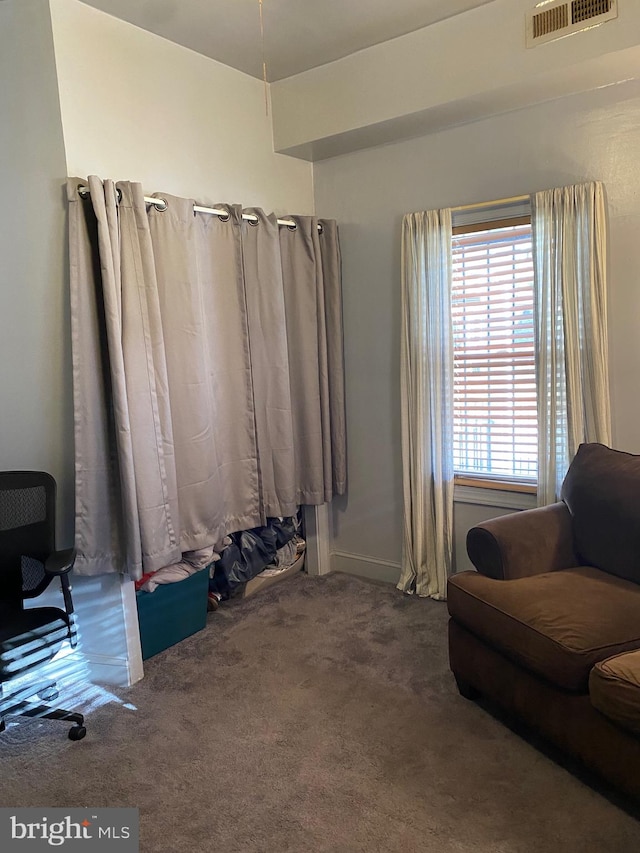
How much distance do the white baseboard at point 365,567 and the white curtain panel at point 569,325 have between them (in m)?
1.10

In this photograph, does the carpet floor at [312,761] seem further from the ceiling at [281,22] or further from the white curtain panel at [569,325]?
the ceiling at [281,22]

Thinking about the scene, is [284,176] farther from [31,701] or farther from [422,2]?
[31,701]

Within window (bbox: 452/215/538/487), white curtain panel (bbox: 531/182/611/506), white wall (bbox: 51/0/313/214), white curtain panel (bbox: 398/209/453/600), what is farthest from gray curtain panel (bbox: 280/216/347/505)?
white curtain panel (bbox: 531/182/611/506)

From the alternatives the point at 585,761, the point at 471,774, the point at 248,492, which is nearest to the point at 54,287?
the point at 248,492

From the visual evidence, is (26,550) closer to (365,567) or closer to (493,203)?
(365,567)

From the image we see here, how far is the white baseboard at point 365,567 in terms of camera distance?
3846mm

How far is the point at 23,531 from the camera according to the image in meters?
2.65

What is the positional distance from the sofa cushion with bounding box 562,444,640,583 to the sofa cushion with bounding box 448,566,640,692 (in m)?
0.07

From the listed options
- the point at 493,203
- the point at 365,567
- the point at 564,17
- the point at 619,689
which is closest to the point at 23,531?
the point at 365,567

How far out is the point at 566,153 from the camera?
2.97m

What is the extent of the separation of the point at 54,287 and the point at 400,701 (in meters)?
2.22

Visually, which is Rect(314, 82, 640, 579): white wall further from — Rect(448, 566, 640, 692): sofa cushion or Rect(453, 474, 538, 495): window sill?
Rect(448, 566, 640, 692): sofa cushion

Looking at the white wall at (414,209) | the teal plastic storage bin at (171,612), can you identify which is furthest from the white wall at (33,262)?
the white wall at (414,209)

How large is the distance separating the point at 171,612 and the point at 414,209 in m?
2.44
